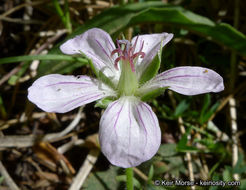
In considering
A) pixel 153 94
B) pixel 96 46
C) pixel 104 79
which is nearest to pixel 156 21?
pixel 96 46

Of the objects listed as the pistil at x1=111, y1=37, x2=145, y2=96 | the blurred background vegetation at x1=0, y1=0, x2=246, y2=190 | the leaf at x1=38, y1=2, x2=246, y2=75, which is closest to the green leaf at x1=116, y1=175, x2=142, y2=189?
the blurred background vegetation at x1=0, y1=0, x2=246, y2=190

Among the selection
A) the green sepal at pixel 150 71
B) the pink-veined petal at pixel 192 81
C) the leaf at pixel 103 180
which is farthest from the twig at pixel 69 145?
the pink-veined petal at pixel 192 81

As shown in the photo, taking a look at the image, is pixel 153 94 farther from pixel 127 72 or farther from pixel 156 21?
pixel 156 21

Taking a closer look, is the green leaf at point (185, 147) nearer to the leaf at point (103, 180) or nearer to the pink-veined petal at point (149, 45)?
the leaf at point (103, 180)

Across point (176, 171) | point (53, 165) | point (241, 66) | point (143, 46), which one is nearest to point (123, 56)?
point (143, 46)

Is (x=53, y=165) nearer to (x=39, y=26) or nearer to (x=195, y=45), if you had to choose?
(x=39, y=26)

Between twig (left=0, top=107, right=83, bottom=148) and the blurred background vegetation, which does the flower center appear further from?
twig (left=0, top=107, right=83, bottom=148)
